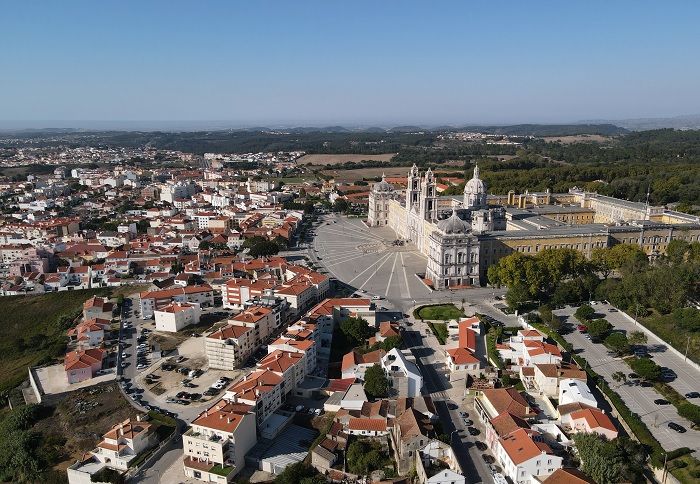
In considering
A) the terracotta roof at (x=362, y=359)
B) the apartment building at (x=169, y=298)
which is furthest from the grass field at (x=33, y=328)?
the terracotta roof at (x=362, y=359)

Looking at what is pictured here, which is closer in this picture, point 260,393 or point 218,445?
point 218,445

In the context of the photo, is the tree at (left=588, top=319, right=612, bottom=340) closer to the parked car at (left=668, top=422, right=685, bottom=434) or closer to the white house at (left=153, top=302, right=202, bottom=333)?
the parked car at (left=668, top=422, right=685, bottom=434)

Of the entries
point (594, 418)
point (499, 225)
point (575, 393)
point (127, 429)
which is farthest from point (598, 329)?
point (127, 429)

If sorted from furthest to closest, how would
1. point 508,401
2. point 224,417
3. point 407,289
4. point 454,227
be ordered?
point 407,289
point 454,227
point 508,401
point 224,417

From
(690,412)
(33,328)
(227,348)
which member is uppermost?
(227,348)

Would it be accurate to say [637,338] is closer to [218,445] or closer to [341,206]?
[218,445]

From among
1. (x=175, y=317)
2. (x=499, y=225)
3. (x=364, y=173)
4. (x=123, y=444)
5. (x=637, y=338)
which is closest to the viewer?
(x=123, y=444)

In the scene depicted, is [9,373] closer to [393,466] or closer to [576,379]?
[393,466]

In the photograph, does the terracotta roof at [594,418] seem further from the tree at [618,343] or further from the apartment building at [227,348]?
the apartment building at [227,348]
